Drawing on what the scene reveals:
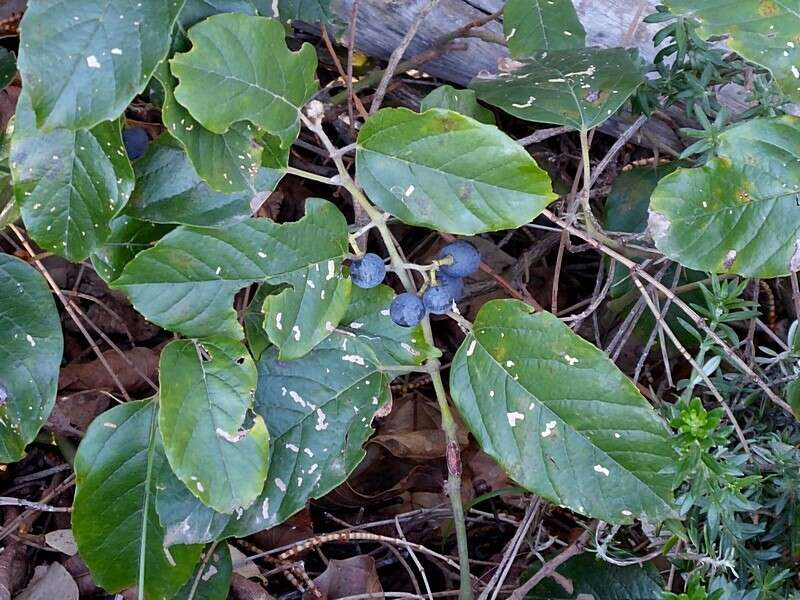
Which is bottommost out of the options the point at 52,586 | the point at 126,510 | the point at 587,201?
the point at 52,586

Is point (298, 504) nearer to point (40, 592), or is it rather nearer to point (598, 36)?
point (40, 592)

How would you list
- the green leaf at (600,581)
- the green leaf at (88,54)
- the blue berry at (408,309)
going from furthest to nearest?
the green leaf at (600,581) → the blue berry at (408,309) → the green leaf at (88,54)

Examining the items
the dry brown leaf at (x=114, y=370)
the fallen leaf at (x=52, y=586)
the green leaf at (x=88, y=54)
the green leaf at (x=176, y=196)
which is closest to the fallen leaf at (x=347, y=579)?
the fallen leaf at (x=52, y=586)

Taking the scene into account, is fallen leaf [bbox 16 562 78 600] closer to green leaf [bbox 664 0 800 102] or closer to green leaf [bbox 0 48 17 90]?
green leaf [bbox 0 48 17 90]

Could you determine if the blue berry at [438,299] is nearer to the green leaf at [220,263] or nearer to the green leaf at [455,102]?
the green leaf at [220,263]

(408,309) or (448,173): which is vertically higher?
(448,173)

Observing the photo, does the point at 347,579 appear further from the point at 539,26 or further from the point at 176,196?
the point at 539,26

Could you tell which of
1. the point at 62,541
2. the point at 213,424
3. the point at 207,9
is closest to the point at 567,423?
the point at 213,424
